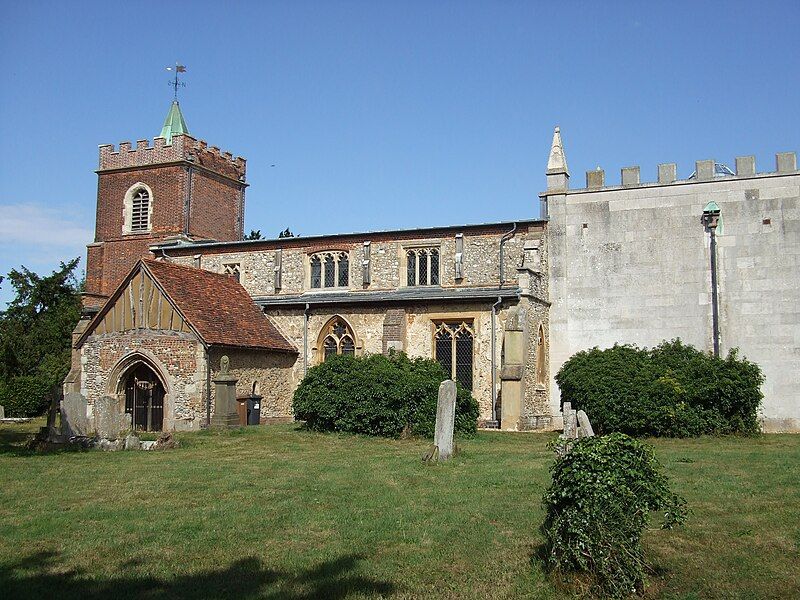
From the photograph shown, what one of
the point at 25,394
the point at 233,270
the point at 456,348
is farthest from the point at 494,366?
the point at 25,394

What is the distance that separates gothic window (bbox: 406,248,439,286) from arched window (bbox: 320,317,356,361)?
286 centimetres

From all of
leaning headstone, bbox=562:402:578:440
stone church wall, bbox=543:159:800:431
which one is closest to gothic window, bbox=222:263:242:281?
stone church wall, bbox=543:159:800:431

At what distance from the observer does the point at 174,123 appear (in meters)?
40.6

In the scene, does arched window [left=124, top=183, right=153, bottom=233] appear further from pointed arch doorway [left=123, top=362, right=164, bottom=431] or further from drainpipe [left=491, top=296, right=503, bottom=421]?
drainpipe [left=491, top=296, right=503, bottom=421]

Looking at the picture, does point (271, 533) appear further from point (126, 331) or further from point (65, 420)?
point (126, 331)

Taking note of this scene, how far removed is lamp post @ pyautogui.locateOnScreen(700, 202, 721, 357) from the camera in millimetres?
26500

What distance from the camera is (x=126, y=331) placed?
87.1 ft

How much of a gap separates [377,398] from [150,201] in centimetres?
2022

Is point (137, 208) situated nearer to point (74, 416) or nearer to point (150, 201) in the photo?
point (150, 201)

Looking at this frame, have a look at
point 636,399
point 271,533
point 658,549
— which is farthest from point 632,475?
point 636,399

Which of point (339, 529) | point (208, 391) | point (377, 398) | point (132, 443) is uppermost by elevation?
point (208, 391)

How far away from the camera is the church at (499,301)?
1019 inches

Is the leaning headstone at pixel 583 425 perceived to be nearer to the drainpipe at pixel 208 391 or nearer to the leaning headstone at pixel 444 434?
the leaning headstone at pixel 444 434

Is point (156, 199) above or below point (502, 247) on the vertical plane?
above
